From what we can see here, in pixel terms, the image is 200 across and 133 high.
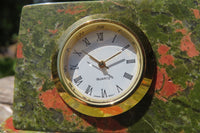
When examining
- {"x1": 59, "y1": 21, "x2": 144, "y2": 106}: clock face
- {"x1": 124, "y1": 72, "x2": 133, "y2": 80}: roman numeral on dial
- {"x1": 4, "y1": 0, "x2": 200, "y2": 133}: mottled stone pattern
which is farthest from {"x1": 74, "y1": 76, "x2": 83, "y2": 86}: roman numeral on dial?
{"x1": 124, "y1": 72, "x2": 133, "y2": 80}: roman numeral on dial

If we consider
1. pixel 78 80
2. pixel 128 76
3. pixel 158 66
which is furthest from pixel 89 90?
pixel 158 66

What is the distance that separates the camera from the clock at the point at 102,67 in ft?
4.14

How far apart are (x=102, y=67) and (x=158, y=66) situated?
1.09 feet

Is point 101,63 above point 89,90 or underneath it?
above

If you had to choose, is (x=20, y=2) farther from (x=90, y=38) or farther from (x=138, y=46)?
(x=138, y=46)

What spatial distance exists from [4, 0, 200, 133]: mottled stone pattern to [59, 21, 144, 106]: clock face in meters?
0.11

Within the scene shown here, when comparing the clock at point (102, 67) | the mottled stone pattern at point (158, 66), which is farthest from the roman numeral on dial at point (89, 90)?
the mottled stone pattern at point (158, 66)

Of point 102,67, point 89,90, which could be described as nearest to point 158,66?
point 102,67

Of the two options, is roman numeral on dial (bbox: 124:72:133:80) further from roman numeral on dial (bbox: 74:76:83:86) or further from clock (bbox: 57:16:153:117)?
roman numeral on dial (bbox: 74:76:83:86)

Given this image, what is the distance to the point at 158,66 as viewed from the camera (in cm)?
130

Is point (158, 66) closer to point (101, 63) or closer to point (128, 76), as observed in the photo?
point (128, 76)

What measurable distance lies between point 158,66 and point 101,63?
1.11 feet

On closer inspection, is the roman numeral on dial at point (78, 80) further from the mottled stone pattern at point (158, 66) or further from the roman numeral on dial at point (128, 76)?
the roman numeral on dial at point (128, 76)

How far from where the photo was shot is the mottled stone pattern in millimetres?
1285
